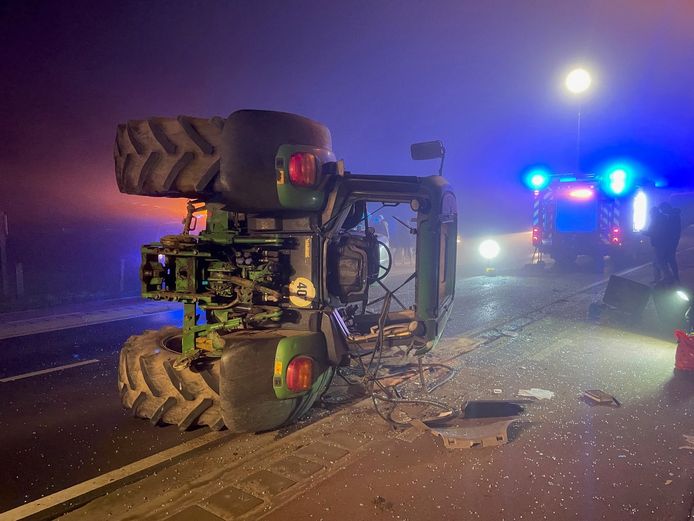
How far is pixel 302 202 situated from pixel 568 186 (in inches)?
557

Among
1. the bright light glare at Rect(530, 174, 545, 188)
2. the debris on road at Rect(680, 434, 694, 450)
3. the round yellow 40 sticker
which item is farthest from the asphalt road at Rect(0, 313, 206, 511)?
the bright light glare at Rect(530, 174, 545, 188)

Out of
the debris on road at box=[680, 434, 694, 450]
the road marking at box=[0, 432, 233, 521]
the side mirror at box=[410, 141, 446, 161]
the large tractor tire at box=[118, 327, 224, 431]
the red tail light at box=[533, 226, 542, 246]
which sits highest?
the side mirror at box=[410, 141, 446, 161]

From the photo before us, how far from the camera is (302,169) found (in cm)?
369

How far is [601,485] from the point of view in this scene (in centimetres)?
325

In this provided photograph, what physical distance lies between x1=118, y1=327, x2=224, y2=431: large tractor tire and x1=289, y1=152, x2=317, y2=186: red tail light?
1.69m

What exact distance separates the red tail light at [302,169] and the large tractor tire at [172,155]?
1.95 ft

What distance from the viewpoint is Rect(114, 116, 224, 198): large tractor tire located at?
12.0 ft

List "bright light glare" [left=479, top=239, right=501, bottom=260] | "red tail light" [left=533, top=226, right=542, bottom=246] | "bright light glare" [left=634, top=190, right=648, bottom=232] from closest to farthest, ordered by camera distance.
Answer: "red tail light" [left=533, top=226, right=542, bottom=246] → "bright light glare" [left=634, top=190, right=648, bottom=232] → "bright light glare" [left=479, top=239, right=501, bottom=260]

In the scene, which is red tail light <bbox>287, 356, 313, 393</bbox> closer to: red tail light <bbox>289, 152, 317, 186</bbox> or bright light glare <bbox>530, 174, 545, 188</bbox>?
red tail light <bbox>289, 152, 317, 186</bbox>

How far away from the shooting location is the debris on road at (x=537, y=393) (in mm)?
4938

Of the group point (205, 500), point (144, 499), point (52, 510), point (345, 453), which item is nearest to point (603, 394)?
point (345, 453)

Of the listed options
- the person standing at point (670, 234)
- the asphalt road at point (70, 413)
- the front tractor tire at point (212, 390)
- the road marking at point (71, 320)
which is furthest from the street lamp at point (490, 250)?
the front tractor tire at point (212, 390)

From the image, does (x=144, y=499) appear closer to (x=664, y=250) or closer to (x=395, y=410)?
(x=395, y=410)

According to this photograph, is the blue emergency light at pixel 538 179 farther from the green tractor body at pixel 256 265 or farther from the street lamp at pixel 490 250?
the green tractor body at pixel 256 265
